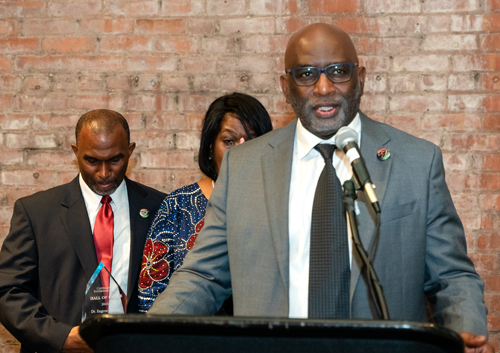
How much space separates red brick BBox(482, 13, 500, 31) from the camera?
271 cm

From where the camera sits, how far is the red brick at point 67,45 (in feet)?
9.52

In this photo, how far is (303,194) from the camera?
154cm

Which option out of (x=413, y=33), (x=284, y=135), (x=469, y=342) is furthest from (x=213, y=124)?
(x=469, y=342)

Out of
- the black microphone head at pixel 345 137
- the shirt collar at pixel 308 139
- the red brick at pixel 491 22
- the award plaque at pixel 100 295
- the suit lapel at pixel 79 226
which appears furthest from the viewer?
the red brick at pixel 491 22

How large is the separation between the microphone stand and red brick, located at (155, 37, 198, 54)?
1929 mm

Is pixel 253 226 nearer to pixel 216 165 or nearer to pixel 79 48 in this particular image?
pixel 216 165

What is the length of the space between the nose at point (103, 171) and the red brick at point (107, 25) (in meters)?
0.96

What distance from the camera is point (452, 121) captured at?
9.04ft

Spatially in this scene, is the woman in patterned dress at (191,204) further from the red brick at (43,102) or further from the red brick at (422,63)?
the red brick at (43,102)

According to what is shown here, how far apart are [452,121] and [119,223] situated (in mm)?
1694

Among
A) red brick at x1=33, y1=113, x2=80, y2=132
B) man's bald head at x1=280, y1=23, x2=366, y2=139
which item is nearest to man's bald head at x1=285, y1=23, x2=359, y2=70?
man's bald head at x1=280, y1=23, x2=366, y2=139

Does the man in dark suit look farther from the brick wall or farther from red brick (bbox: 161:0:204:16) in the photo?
red brick (bbox: 161:0:204:16)

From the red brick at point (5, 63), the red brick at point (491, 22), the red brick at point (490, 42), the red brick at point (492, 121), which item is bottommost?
the red brick at point (492, 121)

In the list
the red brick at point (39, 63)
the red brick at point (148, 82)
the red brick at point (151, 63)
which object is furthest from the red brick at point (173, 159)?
the red brick at point (39, 63)
